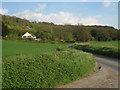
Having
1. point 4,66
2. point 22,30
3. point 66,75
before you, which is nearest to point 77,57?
point 66,75

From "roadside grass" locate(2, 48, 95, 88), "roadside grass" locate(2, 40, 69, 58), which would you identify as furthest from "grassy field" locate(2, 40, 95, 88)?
"roadside grass" locate(2, 40, 69, 58)

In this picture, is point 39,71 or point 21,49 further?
point 21,49

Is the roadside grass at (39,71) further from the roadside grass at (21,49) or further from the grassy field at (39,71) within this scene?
the roadside grass at (21,49)

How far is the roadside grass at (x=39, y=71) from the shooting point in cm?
602

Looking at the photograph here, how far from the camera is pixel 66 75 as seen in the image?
830 cm

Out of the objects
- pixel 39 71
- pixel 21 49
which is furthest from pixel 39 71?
pixel 21 49

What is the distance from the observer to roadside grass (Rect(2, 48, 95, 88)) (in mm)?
6016

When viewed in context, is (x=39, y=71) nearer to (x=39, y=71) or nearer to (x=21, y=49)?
(x=39, y=71)

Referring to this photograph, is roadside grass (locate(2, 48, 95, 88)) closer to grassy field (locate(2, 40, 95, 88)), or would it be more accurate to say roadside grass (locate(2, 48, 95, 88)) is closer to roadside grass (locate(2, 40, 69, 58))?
grassy field (locate(2, 40, 95, 88))

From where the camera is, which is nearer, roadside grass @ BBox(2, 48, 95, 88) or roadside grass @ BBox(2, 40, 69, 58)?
roadside grass @ BBox(2, 48, 95, 88)

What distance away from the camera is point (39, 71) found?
6918 mm

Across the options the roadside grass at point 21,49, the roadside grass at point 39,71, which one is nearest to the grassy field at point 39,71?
the roadside grass at point 39,71

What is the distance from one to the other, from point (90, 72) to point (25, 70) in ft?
18.3

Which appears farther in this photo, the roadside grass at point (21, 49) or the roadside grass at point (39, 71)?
the roadside grass at point (21, 49)
